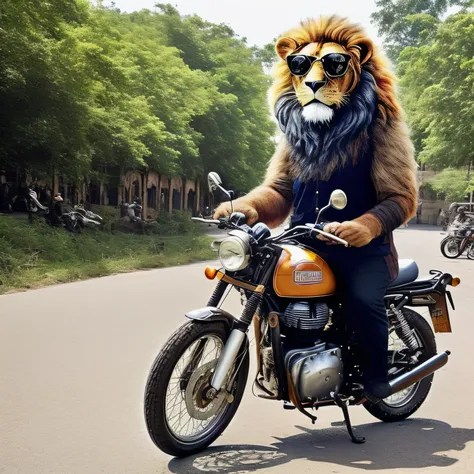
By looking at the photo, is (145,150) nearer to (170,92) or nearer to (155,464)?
(170,92)

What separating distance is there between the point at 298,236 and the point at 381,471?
1.26 m

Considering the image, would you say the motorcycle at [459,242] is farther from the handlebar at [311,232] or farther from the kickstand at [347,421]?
the handlebar at [311,232]

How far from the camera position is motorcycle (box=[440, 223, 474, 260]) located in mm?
19828

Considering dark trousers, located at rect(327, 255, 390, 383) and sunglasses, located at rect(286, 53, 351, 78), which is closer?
dark trousers, located at rect(327, 255, 390, 383)

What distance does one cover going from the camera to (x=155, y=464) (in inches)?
148

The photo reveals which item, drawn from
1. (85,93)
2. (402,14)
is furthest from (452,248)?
(402,14)

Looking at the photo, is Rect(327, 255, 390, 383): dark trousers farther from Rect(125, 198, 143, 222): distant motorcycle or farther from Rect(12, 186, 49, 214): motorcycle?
Rect(125, 198, 143, 222): distant motorcycle

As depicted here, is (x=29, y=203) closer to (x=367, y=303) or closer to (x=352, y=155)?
(x=352, y=155)

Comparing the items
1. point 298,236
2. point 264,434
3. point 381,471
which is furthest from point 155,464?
point 298,236

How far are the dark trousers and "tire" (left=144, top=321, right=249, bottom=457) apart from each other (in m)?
0.63

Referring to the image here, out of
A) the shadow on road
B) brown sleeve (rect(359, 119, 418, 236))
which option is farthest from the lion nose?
the shadow on road

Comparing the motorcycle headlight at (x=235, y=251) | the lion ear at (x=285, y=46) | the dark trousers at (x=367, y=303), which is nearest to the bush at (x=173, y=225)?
the lion ear at (x=285, y=46)

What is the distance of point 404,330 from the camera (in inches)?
180

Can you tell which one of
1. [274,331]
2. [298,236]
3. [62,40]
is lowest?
[274,331]
